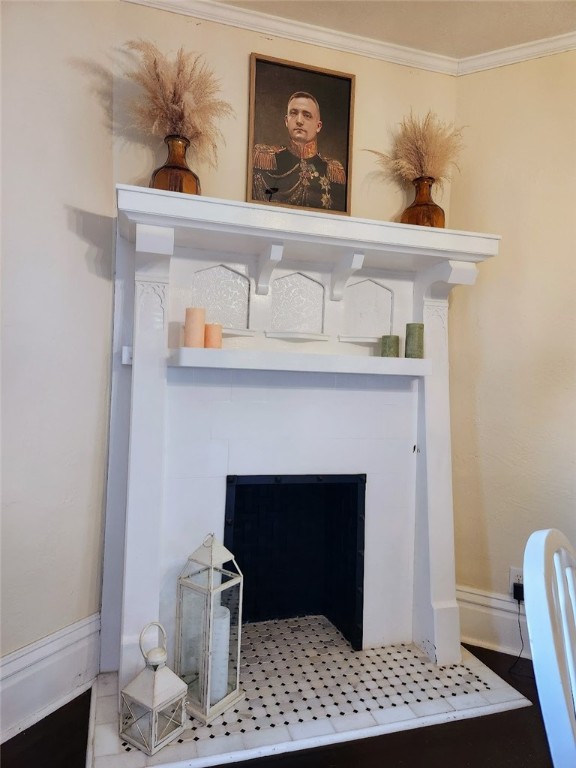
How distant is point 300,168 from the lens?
1.99 metres

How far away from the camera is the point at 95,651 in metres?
1.74

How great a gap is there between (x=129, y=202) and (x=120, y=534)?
46.1 inches

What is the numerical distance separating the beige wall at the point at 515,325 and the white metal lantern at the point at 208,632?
107cm

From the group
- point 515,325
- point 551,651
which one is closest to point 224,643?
point 551,651

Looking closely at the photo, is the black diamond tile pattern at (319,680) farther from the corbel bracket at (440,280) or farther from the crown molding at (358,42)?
the crown molding at (358,42)

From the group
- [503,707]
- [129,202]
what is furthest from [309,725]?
[129,202]

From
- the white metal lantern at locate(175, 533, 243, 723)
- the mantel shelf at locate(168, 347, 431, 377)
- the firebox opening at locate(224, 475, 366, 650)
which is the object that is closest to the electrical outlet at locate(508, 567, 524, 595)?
the firebox opening at locate(224, 475, 366, 650)

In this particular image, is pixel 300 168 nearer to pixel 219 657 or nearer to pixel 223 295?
pixel 223 295

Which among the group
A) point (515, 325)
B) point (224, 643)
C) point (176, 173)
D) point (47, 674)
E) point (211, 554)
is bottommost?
point (47, 674)

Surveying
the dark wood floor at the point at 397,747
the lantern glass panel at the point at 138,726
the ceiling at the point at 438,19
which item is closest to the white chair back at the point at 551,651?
the dark wood floor at the point at 397,747

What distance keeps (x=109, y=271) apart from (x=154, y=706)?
56.1 inches

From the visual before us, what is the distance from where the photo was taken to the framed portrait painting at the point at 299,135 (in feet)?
6.37

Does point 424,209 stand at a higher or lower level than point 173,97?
lower

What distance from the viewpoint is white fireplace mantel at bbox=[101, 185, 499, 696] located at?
1.63m
